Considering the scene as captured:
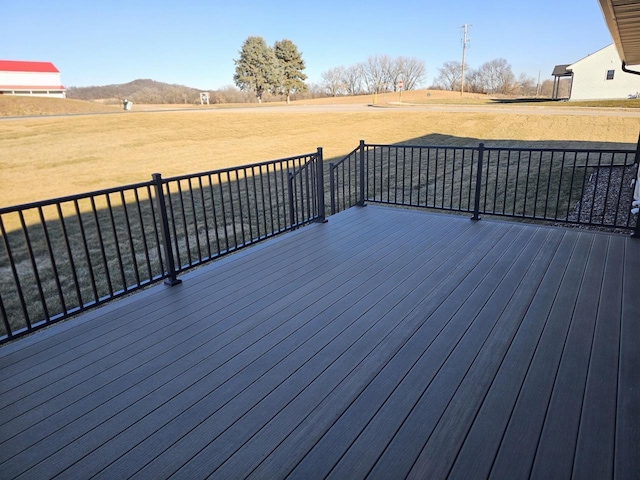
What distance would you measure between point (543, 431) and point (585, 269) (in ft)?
6.99

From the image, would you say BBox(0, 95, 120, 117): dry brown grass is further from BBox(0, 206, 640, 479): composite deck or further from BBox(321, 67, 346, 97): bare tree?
BBox(321, 67, 346, 97): bare tree

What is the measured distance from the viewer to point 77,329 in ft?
8.31

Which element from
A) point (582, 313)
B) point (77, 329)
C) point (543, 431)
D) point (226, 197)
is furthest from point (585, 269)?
point (226, 197)

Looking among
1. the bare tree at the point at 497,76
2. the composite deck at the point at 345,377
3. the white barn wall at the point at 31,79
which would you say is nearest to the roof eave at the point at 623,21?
the composite deck at the point at 345,377

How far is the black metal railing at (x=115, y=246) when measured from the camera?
9.04 feet

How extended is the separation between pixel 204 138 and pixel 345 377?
57.8ft

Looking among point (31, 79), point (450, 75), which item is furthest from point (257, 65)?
point (31, 79)

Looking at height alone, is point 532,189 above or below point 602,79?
below

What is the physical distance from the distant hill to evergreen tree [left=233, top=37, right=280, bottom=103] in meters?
5.80

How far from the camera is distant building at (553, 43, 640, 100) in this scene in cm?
2714


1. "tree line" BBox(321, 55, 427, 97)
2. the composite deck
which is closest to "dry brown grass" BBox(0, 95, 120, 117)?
the composite deck

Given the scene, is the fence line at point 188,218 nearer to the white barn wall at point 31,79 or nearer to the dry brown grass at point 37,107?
the dry brown grass at point 37,107

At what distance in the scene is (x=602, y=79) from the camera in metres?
28.0

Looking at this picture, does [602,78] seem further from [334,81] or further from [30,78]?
[30,78]
